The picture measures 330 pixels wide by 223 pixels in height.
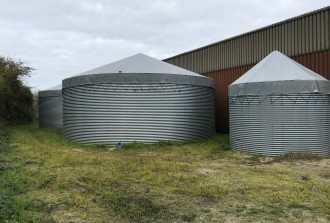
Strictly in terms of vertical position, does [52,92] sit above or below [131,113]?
above

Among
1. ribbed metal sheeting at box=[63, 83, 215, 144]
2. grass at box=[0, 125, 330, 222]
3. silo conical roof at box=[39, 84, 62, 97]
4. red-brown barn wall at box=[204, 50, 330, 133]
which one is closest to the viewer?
grass at box=[0, 125, 330, 222]

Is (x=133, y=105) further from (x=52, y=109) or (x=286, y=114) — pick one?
(x=52, y=109)

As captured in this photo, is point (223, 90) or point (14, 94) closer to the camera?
point (223, 90)

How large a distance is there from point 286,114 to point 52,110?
1941 cm

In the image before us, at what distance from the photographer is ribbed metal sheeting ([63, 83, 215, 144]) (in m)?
17.6

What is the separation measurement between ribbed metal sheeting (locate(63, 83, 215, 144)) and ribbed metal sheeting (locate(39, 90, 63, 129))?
415 inches

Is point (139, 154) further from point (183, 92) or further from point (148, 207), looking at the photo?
point (148, 207)

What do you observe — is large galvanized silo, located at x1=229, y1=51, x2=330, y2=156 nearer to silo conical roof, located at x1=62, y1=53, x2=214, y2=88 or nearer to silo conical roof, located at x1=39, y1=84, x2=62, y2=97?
silo conical roof, located at x1=62, y1=53, x2=214, y2=88

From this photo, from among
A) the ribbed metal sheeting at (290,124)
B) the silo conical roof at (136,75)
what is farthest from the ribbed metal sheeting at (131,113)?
the ribbed metal sheeting at (290,124)

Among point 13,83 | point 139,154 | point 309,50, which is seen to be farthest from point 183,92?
point 13,83

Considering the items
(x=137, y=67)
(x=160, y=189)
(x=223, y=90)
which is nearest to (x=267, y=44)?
(x=223, y=90)

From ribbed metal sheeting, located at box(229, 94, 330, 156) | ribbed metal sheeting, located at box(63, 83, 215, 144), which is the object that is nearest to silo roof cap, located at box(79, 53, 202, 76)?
ribbed metal sheeting, located at box(63, 83, 215, 144)

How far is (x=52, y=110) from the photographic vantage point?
29.3 m

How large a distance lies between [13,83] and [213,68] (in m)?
15.5
